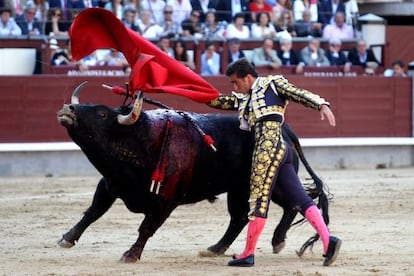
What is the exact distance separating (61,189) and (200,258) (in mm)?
4633

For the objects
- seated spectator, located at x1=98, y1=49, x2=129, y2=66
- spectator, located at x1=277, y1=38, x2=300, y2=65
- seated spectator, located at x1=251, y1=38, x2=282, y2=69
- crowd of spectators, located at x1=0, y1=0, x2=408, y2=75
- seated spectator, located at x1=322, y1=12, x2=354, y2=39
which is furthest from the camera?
seated spectator, located at x1=322, y1=12, x2=354, y2=39

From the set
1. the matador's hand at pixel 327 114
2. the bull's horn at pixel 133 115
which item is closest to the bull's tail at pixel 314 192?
the matador's hand at pixel 327 114

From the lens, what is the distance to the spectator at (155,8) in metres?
13.4

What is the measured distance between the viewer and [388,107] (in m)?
14.3

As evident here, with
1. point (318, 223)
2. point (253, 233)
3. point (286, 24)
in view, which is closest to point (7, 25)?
point (286, 24)

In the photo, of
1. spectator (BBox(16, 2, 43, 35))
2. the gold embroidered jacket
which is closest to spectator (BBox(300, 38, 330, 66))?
spectator (BBox(16, 2, 43, 35))

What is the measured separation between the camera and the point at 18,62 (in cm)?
1280

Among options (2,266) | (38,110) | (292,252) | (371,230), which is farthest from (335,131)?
(2,266)

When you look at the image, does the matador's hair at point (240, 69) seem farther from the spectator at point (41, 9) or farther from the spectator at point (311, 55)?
the spectator at point (311, 55)

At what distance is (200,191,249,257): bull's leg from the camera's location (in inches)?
260

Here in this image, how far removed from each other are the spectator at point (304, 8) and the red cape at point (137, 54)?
8.10 metres

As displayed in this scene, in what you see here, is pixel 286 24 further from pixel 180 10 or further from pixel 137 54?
pixel 137 54

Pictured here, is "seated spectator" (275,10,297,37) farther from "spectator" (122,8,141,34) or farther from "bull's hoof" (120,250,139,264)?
"bull's hoof" (120,250,139,264)

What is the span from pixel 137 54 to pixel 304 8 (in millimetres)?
8321
